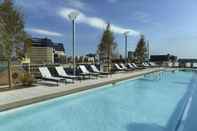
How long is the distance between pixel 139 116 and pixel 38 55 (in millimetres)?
33795

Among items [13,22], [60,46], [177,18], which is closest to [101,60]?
[177,18]

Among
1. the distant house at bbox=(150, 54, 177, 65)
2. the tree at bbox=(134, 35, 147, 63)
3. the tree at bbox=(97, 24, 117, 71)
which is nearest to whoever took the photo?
the tree at bbox=(97, 24, 117, 71)

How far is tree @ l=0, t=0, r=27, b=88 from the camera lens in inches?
390

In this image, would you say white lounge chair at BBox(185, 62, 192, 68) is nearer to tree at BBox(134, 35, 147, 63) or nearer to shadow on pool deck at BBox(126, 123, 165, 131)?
tree at BBox(134, 35, 147, 63)

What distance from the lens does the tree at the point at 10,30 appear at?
9.91m

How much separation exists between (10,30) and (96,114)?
475cm

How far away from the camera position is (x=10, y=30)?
10109 millimetres

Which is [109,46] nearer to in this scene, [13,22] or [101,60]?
[101,60]

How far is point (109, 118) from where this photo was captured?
7211 millimetres

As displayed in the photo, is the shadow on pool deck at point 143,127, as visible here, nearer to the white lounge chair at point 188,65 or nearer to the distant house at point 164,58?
the white lounge chair at point 188,65

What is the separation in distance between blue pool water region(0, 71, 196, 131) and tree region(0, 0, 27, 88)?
112 inches

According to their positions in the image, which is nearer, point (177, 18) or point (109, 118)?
point (109, 118)

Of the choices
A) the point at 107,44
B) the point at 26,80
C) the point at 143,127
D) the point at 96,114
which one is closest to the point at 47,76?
the point at 26,80

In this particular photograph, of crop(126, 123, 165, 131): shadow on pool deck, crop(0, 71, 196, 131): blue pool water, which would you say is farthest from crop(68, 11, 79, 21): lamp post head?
crop(126, 123, 165, 131): shadow on pool deck
